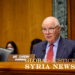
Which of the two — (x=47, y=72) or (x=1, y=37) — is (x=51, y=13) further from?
(x=47, y=72)

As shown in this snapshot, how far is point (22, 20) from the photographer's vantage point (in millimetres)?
3096

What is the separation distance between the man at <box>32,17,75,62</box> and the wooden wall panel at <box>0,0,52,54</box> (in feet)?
5.22

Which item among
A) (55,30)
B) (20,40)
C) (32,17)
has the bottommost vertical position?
(20,40)

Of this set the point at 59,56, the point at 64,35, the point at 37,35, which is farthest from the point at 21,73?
the point at 37,35

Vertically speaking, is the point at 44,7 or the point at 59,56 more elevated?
the point at 44,7

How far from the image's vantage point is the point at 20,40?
3.09 metres

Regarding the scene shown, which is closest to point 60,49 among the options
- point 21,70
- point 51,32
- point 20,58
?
point 51,32

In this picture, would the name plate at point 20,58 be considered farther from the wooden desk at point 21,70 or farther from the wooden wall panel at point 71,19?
the wooden wall panel at point 71,19

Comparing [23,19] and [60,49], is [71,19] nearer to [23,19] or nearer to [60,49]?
[23,19]

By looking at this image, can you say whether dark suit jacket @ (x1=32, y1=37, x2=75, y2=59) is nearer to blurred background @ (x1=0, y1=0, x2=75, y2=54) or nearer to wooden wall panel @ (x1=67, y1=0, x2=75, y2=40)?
wooden wall panel @ (x1=67, y1=0, x2=75, y2=40)

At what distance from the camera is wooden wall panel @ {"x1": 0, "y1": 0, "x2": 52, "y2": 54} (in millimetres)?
3006

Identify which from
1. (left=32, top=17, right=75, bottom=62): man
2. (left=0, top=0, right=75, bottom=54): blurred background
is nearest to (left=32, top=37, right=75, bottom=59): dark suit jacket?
(left=32, top=17, right=75, bottom=62): man

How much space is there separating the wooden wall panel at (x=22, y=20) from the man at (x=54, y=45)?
5.22 ft

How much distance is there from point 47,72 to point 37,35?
2432 mm
